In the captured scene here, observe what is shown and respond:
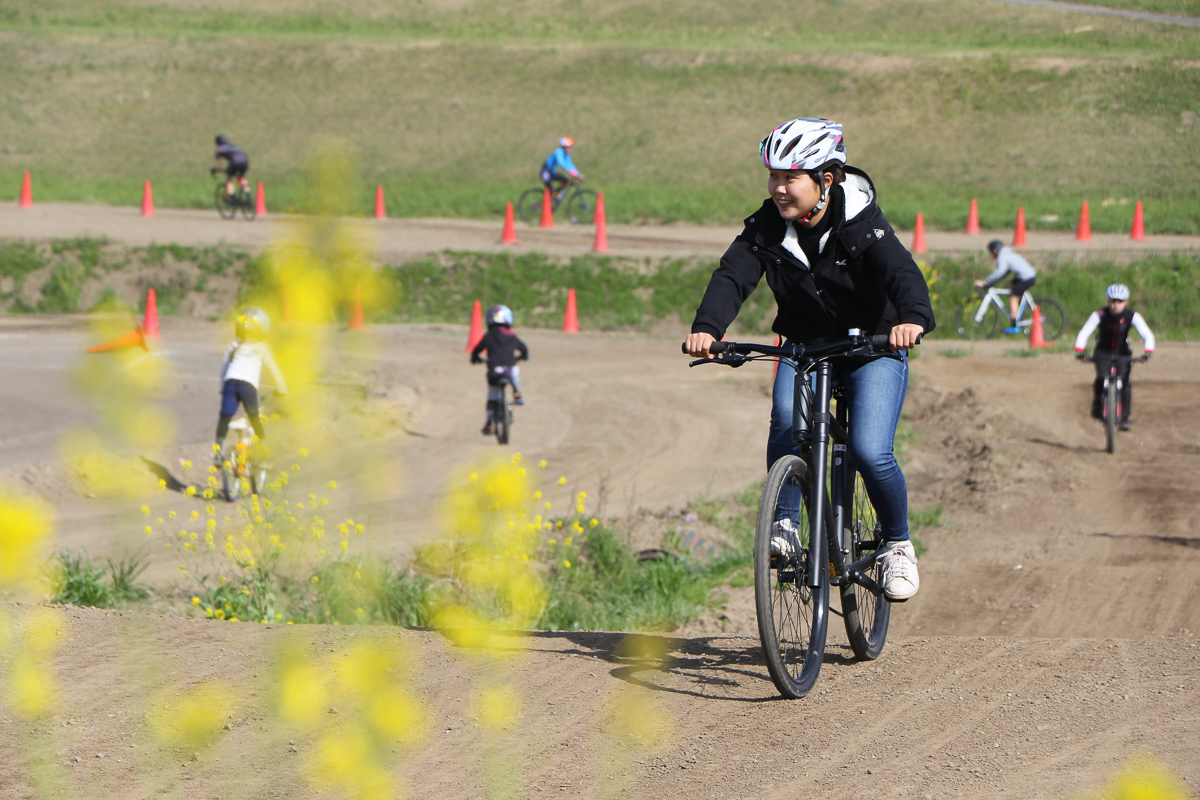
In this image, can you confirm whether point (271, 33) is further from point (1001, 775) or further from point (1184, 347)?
point (1001, 775)

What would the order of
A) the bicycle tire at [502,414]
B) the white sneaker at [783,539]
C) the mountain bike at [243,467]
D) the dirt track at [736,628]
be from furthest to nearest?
the bicycle tire at [502,414], the mountain bike at [243,467], the white sneaker at [783,539], the dirt track at [736,628]

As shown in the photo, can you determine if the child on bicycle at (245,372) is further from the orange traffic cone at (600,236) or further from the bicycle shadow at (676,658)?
the orange traffic cone at (600,236)

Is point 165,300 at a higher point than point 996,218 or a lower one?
lower

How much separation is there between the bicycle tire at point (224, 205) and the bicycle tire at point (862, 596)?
25.7 m

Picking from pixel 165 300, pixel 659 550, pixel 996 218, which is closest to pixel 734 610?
pixel 659 550

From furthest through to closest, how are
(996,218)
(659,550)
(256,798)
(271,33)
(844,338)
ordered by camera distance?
(271,33), (996,218), (659,550), (844,338), (256,798)

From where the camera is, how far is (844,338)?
512 cm

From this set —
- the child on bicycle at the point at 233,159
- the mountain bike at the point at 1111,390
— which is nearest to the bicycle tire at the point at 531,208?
the child on bicycle at the point at 233,159

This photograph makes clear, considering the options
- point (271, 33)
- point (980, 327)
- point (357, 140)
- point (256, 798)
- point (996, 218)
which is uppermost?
point (271, 33)

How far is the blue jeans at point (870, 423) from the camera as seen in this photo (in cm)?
504

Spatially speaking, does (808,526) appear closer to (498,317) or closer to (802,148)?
(802,148)

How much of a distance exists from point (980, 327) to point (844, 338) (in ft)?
57.3

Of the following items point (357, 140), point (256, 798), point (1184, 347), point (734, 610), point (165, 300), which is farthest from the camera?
point (357, 140)

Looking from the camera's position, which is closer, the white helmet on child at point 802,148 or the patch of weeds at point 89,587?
the white helmet on child at point 802,148
